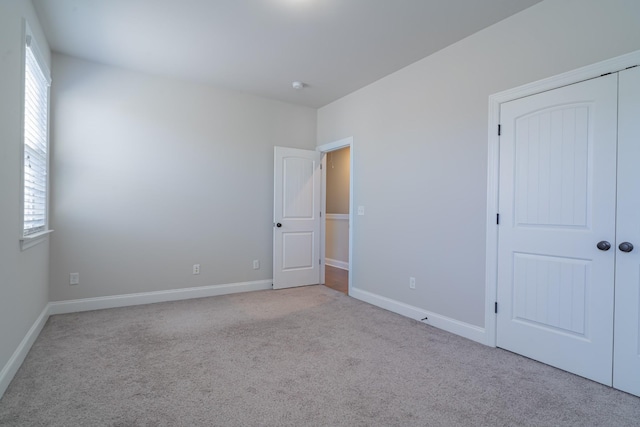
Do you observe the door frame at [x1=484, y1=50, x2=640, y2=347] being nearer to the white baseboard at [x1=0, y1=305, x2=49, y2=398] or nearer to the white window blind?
the white baseboard at [x1=0, y1=305, x2=49, y2=398]

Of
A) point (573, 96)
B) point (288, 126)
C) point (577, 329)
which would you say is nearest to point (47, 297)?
point (288, 126)

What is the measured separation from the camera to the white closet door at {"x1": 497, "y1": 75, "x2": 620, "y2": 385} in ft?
7.18

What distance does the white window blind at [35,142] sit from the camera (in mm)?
2618

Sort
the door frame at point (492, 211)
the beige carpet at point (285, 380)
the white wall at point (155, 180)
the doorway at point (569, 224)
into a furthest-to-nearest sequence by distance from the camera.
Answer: the white wall at point (155, 180) < the door frame at point (492, 211) < the doorway at point (569, 224) < the beige carpet at point (285, 380)

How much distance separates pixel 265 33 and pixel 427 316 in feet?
10.4

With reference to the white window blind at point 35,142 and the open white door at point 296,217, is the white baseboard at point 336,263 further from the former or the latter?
the white window blind at point 35,142

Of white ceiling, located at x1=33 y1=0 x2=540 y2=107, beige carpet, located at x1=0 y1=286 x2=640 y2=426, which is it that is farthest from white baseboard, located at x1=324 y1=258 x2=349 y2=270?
white ceiling, located at x1=33 y1=0 x2=540 y2=107

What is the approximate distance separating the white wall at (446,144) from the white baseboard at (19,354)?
10.8 ft

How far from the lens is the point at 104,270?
3.74 m

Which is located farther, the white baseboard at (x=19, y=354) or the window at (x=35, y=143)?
the window at (x=35, y=143)

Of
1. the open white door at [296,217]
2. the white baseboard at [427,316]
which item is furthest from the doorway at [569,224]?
the open white door at [296,217]

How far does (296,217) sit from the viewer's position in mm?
4922

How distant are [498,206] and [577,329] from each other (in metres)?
1.04

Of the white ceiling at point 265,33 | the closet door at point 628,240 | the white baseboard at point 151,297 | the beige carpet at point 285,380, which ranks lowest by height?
the beige carpet at point 285,380
